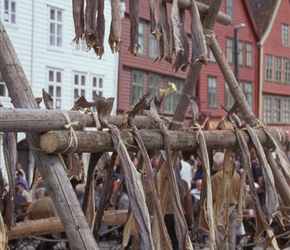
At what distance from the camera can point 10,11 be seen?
2216 centimetres

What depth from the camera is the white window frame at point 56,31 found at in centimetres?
2380

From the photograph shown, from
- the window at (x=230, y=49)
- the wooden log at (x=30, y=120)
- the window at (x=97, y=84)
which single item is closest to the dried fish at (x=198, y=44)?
the wooden log at (x=30, y=120)

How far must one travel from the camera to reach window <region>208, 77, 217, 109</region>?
34312 mm

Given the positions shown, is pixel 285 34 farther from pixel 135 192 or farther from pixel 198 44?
pixel 135 192

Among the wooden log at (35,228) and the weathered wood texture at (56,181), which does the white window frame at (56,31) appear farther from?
the weathered wood texture at (56,181)

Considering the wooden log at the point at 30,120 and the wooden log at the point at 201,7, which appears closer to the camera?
the wooden log at the point at 30,120

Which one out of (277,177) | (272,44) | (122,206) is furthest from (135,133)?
(272,44)

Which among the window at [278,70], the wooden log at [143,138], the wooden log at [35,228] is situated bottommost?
the wooden log at [35,228]

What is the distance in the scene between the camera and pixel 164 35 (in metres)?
4.74

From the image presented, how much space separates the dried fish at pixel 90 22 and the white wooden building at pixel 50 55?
56.3 feet

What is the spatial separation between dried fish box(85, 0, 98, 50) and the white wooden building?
1716 cm

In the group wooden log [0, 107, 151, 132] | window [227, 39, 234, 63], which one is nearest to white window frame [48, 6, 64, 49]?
window [227, 39, 234, 63]

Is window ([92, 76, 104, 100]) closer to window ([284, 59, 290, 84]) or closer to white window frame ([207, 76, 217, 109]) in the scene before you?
white window frame ([207, 76, 217, 109])

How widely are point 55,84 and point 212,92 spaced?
12.2 metres
